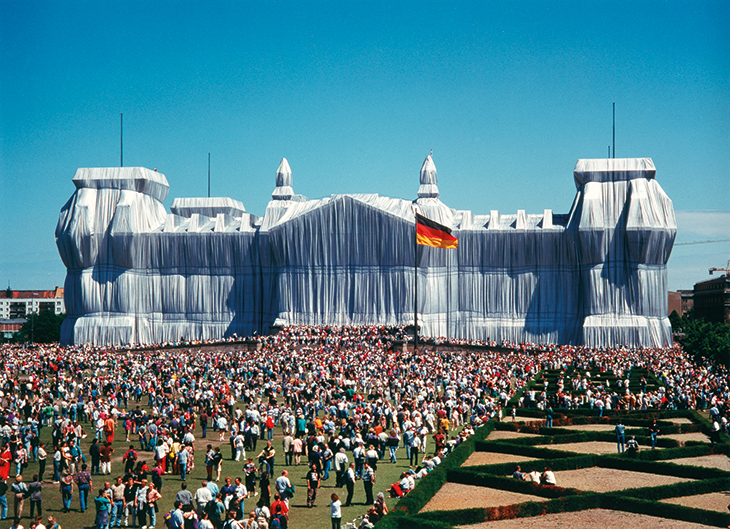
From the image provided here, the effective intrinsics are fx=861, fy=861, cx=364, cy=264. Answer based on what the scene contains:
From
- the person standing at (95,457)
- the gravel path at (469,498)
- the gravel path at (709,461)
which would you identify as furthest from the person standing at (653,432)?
the person standing at (95,457)

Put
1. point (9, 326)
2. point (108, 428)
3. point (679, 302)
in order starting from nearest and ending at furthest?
point (108, 428) < point (9, 326) < point (679, 302)

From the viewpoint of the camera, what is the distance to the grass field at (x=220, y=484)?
58.7 feet

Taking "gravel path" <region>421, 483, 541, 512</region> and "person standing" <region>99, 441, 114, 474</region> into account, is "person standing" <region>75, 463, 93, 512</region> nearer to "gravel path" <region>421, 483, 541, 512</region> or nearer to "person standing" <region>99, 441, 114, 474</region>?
"person standing" <region>99, 441, 114, 474</region>

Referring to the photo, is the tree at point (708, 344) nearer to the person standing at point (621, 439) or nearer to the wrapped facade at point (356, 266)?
the wrapped facade at point (356, 266)

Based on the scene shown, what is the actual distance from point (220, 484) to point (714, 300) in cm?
10398

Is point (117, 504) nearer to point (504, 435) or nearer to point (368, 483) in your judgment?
point (368, 483)

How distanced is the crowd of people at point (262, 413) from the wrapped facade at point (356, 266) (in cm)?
1519

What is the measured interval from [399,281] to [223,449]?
43321 millimetres

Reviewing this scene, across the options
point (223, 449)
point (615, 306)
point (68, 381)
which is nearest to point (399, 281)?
point (615, 306)

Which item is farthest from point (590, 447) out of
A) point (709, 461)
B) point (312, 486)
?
point (312, 486)

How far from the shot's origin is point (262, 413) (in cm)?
2675

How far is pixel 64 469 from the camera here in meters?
20.8

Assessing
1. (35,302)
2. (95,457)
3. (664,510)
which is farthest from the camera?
(35,302)

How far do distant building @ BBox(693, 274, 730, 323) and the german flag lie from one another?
222 feet
